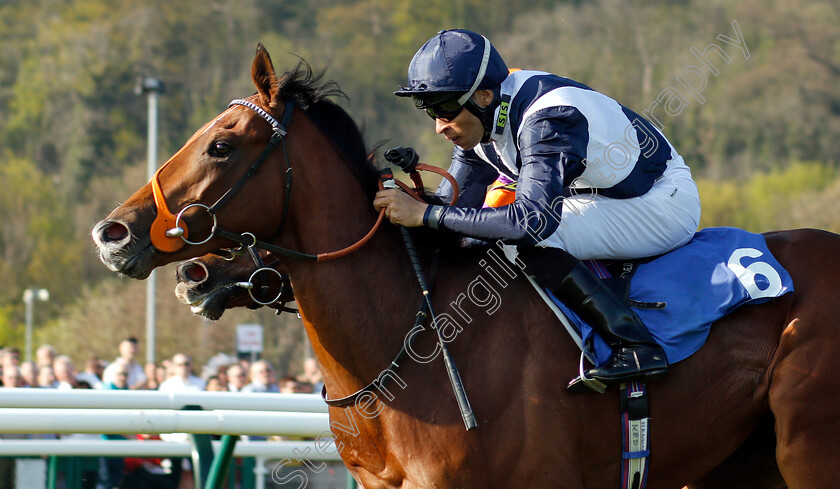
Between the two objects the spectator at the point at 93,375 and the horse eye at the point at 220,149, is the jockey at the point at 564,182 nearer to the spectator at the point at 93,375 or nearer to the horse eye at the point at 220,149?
the horse eye at the point at 220,149

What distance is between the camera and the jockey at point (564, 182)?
10.8 ft

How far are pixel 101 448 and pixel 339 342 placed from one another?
2.00 metres

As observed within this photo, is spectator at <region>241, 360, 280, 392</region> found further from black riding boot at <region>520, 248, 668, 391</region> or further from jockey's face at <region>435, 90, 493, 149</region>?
black riding boot at <region>520, 248, 668, 391</region>

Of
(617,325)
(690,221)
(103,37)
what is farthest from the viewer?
(103,37)

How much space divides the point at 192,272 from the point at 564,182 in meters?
1.67

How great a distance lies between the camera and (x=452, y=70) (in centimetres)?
344

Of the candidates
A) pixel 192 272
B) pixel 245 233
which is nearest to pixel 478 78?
pixel 245 233

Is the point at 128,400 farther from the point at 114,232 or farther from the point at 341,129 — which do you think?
the point at 341,129

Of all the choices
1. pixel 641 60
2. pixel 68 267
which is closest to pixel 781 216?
pixel 641 60

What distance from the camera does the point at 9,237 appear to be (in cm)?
3828

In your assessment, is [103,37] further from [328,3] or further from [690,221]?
[690,221]

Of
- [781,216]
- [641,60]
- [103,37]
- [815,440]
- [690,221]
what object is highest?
[103,37]

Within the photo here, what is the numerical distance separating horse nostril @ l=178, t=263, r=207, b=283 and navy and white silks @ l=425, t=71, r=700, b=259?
3.94 ft

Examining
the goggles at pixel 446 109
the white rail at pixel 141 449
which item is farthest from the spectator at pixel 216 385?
the goggles at pixel 446 109
